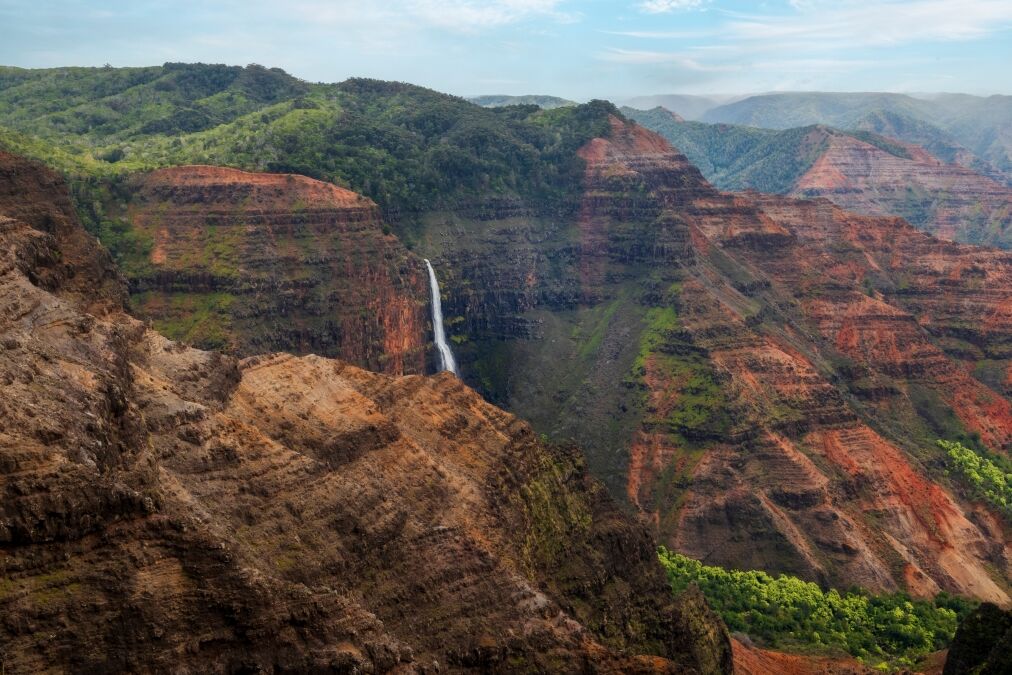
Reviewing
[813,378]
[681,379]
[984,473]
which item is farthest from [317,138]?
[984,473]

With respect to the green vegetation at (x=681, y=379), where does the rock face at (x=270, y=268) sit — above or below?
above

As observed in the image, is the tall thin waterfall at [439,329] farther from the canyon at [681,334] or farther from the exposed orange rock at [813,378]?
the exposed orange rock at [813,378]

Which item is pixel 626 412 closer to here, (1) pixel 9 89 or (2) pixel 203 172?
(2) pixel 203 172

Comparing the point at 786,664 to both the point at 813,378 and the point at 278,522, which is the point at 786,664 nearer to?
the point at 278,522

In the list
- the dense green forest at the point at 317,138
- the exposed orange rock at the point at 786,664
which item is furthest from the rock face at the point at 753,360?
the exposed orange rock at the point at 786,664

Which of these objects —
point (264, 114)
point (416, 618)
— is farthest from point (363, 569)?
point (264, 114)
